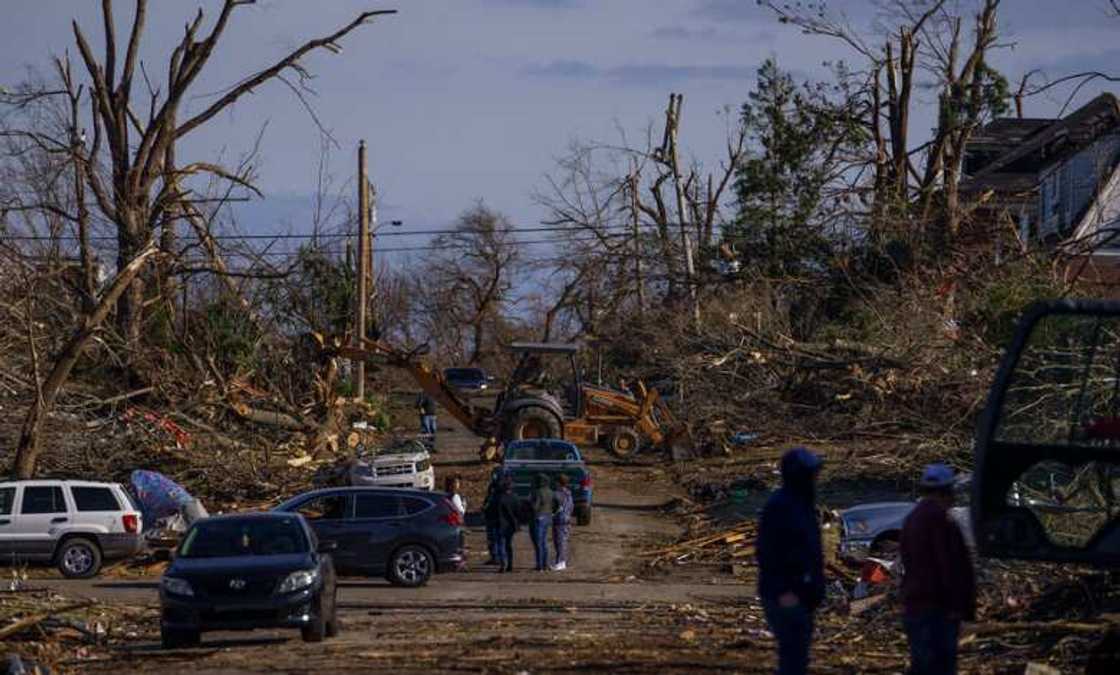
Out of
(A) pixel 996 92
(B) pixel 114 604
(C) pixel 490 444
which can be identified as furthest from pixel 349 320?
Result: (B) pixel 114 604

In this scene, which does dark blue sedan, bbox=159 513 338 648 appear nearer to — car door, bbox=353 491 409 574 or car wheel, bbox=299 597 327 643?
car wheel, bbox=299 597 327 643

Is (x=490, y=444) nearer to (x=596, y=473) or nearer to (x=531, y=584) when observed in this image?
(x=596, y=473)

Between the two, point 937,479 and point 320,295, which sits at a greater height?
point 320,295

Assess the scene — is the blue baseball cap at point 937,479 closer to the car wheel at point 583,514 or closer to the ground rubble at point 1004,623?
the ground rubble at point 1004,623

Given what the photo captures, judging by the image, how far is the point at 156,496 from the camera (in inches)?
1211

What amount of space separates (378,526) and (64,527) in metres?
5.64

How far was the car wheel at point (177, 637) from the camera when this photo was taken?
16.2 metres

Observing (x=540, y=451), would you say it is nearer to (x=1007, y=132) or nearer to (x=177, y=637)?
(x=177, y=637)

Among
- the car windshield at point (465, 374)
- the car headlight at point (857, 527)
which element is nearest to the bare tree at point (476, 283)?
the car windshield at point (465, 374)

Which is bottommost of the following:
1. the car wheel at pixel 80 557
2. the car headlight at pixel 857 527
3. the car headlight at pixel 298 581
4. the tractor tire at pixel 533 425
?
the car wheel at pixel 80 557

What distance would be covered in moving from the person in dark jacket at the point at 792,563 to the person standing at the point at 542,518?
58.0 ft

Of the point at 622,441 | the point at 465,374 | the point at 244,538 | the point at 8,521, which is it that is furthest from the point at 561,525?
the point at 465,374

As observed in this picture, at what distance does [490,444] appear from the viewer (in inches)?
1578

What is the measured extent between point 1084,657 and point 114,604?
12375mm
